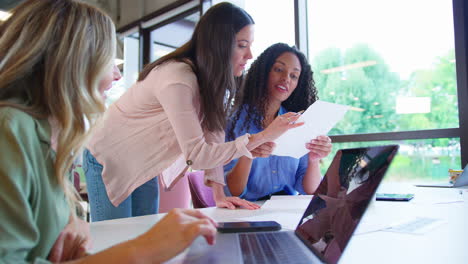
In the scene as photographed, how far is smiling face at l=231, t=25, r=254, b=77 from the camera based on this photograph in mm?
1433

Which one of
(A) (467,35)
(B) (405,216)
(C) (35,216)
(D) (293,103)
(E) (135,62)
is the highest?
(E) (135,62)

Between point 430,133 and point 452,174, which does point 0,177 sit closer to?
point 452,174

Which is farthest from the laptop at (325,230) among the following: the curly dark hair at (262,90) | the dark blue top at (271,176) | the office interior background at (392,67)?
the office interior background at (392,67)

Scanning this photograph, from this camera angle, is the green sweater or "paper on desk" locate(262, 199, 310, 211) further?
"paper on desk" locate(262, 199, 310, 211)

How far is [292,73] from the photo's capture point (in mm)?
1905

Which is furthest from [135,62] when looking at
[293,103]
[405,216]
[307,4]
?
[405,216]

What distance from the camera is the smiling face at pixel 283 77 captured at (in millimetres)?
1891

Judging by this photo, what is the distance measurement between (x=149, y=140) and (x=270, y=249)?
806 millimetres

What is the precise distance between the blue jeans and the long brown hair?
426 millimetres

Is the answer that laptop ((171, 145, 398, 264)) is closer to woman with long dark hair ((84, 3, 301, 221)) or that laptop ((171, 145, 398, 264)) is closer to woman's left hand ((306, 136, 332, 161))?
woman with long dark hair ((84, 3, 301, 221))

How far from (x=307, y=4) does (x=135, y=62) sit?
278cm

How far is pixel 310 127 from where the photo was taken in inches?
56.1

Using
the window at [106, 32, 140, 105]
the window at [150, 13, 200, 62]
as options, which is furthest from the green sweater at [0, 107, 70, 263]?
the window at [106, 32, 140, 105]

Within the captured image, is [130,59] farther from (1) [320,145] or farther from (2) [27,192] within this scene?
(2) [27,192]
